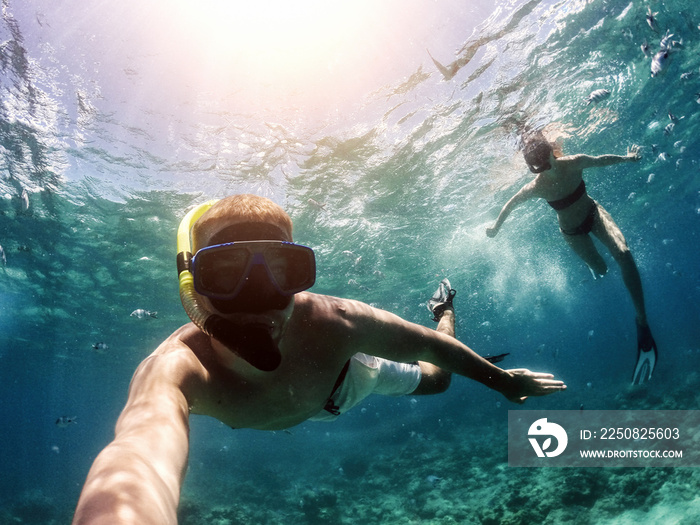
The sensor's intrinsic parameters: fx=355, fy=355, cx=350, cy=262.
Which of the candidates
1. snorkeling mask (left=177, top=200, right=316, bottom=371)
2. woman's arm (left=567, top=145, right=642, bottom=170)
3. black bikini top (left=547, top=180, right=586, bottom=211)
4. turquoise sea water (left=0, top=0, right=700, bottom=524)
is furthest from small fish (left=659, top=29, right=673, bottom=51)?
snorkeling mask (left=177, top=200, right=316, bottom=371)

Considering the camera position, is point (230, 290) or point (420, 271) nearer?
point (230, 290)

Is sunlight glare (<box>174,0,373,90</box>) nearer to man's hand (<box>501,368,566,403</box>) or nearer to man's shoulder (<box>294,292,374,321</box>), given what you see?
man's shoulder (<box>294,292,374,321</box>)

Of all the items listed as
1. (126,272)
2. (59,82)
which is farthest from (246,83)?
(126,272)

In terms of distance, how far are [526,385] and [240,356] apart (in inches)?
124

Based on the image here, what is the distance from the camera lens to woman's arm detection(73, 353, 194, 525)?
1.39m

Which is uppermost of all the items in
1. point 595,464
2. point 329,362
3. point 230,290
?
point 230,290

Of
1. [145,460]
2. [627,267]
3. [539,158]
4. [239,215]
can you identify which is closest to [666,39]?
[539,158]

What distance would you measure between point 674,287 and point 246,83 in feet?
596

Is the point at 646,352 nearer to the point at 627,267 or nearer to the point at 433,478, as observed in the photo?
the point at 627,267

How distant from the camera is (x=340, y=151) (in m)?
14.1

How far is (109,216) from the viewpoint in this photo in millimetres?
15508

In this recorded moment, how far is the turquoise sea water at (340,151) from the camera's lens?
973cm

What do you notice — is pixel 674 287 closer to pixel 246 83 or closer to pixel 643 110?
pixel 643 110

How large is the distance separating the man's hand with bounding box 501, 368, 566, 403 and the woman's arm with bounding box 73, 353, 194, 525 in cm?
317
